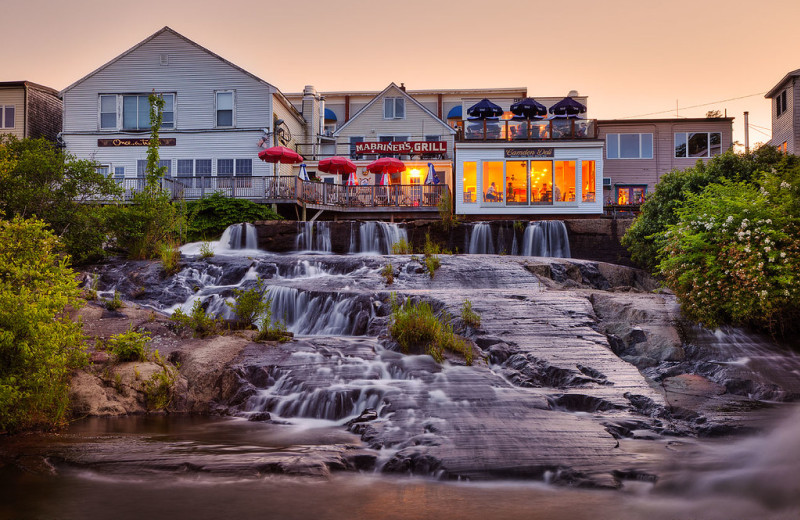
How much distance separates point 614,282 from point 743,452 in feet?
38.7

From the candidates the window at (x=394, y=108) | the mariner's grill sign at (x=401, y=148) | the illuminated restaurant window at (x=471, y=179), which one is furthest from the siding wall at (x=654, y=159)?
the window at (x=394, y=108)

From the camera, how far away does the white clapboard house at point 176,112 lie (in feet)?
115

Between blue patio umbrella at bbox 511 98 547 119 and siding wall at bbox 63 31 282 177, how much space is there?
1314 centimetres

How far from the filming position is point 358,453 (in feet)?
24.8

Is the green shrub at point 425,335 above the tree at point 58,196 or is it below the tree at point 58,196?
below

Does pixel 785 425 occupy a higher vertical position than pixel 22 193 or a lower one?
lower

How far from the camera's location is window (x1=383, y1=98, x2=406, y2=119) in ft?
140

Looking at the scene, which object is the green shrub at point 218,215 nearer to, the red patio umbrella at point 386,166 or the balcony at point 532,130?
the red patio umbrella at point 386,166

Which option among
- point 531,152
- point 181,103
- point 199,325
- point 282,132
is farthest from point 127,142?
point 199,325

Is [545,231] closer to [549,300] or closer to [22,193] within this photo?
[549,300]

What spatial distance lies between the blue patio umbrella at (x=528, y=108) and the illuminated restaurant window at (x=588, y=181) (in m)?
3.51

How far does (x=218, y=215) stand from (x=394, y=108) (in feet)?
58.8

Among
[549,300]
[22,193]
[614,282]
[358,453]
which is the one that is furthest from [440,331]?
[22,193]

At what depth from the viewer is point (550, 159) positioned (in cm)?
3366
